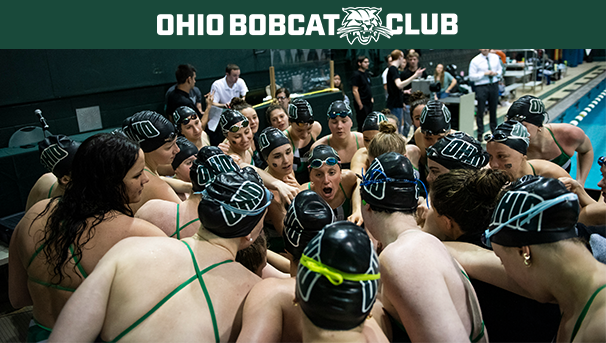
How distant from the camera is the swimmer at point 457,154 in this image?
322 cm

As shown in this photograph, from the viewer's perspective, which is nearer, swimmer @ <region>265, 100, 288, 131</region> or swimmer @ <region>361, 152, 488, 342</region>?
swimmer @ <region>361, 152, 488, 342</region>

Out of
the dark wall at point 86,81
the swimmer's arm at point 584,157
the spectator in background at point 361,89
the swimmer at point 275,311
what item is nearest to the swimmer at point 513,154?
the swimmer's arm at point 584,157

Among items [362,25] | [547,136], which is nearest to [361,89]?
[362,25]

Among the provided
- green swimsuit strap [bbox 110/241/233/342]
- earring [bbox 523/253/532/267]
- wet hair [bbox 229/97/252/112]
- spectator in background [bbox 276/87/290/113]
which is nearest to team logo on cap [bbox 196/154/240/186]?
green swimsuit strap [bbox 110/241/233/342]

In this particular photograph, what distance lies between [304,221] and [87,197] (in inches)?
45.5

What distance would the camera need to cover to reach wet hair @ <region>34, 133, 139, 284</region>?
2078 millimetres

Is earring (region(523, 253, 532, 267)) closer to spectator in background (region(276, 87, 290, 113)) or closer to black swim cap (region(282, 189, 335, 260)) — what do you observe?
black swim cap (region(282, 189, 335, 260))

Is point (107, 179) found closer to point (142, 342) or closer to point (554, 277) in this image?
point (142, 342)

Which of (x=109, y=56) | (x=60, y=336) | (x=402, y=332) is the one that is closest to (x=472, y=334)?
(x=402, y=332)

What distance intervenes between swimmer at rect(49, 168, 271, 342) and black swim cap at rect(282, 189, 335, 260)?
274mm

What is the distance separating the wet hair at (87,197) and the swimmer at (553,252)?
6.31 ft

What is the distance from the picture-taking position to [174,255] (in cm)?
181

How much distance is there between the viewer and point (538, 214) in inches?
66.6

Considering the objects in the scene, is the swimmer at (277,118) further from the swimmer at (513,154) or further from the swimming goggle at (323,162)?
the swimmer at (513,154)
